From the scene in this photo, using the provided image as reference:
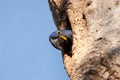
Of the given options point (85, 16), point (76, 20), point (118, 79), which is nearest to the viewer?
point (118, 79)

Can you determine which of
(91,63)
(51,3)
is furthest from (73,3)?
(91,63)

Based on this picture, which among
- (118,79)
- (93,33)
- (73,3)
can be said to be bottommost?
(118,79)

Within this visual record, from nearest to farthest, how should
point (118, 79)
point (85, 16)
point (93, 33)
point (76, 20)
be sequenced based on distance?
point (118, 79)
point (93, 33)
point (85, 16)
point (76, 20)

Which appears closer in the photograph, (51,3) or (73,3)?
(73,3)

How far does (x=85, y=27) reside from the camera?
9.31ft

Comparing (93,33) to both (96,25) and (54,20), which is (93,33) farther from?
(54,20)

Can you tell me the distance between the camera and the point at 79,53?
8.76ft

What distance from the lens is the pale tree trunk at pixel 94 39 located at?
231 centimetres

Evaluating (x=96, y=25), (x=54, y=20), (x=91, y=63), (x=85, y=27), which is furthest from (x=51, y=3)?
(x=91, y=63)

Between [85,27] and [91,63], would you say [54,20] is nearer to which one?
[85,27]

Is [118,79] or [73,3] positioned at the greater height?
[73,3]

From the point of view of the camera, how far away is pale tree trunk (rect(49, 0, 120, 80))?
7.57ft

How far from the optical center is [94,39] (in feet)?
8.14

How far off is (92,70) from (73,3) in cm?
83
